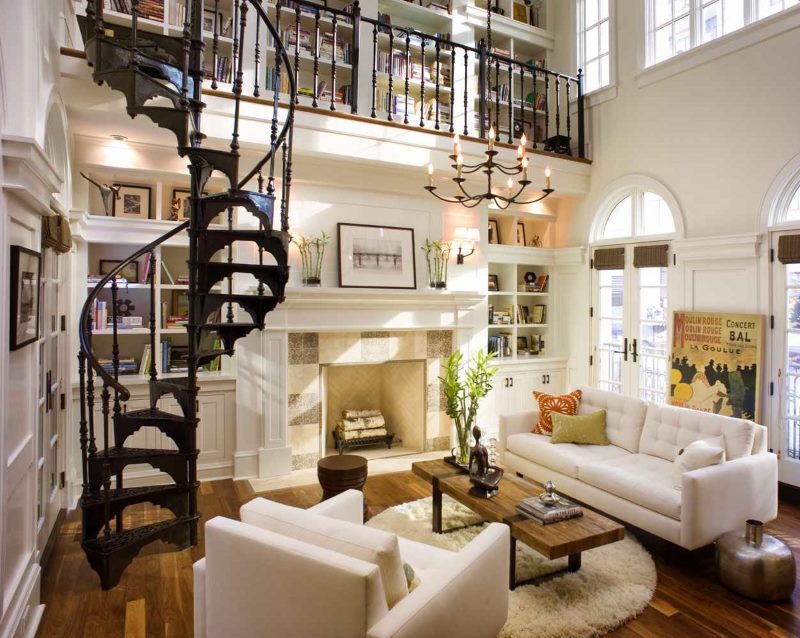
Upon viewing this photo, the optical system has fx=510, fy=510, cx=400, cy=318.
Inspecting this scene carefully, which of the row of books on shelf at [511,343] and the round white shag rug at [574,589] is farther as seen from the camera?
the row of books on shelf at [511,343]

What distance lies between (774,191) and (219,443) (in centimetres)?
499

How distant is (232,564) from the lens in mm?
1854

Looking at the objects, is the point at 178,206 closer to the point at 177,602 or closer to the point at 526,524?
the point at 177,602

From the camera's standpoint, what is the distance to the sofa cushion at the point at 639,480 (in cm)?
Answer: 303

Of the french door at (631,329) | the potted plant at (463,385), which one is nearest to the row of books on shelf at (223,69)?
the potted plant at (463,385)

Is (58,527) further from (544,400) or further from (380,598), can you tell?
(544,400)

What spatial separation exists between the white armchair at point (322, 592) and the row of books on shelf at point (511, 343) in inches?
155

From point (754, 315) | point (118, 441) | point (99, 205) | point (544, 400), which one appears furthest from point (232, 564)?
point (754, 315)

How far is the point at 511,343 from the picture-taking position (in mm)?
6059

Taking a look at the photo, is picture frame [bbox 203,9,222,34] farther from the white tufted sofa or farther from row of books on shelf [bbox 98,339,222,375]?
the white tufted sofa

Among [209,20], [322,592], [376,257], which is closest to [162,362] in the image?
[376,257]

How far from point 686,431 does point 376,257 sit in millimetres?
2932

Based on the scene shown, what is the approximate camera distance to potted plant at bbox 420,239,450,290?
514cm

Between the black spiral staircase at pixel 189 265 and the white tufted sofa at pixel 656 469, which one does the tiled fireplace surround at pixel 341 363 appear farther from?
the black spiral staircase at pixel 189 265
